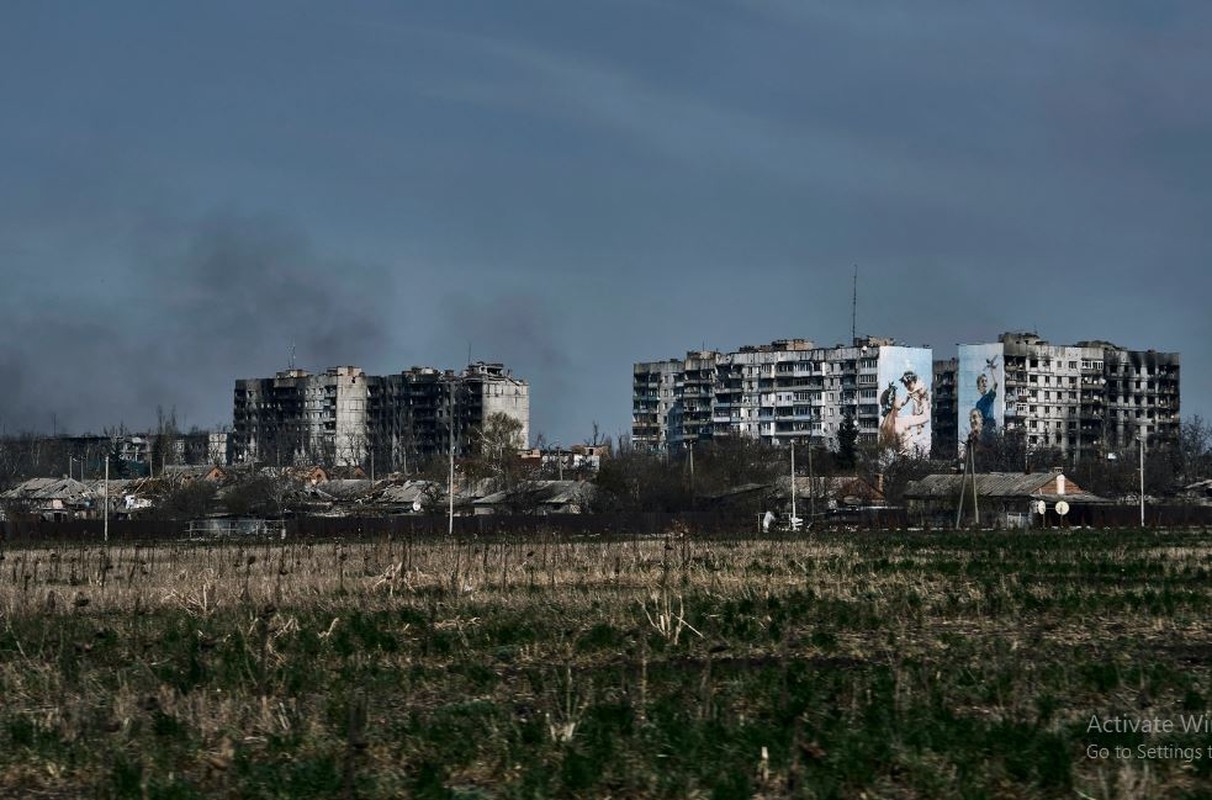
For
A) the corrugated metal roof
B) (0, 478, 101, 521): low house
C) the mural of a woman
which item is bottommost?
(0, 478, 101, 521): low house

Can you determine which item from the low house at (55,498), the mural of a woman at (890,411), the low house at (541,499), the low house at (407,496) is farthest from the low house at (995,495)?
the low house at (55,498)

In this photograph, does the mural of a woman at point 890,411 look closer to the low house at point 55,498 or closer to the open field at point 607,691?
the low house at point 55,498

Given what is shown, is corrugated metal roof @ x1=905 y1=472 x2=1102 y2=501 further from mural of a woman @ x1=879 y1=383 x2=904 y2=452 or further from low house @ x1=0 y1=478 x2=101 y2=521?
low house @ x1=0 y1=478 x2=101 y2=521

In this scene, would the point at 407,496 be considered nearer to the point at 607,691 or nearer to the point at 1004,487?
the point at 1004,487

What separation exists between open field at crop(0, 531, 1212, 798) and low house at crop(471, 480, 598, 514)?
96834mm

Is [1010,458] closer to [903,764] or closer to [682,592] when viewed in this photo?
[682,592]

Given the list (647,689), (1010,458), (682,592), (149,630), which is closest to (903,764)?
(647,689)

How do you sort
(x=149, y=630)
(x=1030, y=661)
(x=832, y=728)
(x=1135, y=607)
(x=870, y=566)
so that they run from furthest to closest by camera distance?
1. (x=870, y=566)
2. (x=1135, y=607)
3. (x=149, y=630)
4. (x=1030, y=661)
5. (x=832, y=728)

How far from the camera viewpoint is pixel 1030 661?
17.7 meters

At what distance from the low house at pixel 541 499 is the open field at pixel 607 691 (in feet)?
318

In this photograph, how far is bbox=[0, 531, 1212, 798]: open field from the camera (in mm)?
12414

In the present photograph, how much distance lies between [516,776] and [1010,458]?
165 meters

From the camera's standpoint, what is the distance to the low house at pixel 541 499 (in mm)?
127000

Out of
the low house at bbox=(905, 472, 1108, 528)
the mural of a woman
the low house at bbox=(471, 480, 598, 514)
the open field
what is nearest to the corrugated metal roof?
the low house at bbox=(905, 472, 1108, 528)
